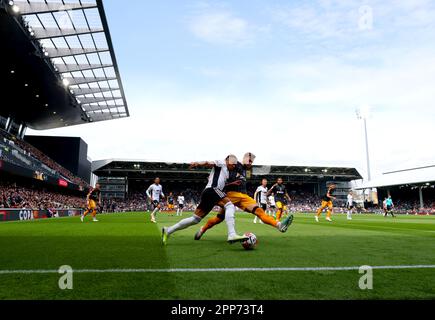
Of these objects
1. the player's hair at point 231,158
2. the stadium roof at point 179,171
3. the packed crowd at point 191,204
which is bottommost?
A: the packed crowd at point 191,204

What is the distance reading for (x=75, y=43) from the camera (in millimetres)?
25125

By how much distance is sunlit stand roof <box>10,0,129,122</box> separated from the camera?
20.4 m

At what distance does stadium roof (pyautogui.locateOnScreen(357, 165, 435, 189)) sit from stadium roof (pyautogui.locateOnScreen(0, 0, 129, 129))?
44.1 m

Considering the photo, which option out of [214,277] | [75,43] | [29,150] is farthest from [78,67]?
[214,277]

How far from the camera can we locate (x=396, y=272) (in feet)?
12.5

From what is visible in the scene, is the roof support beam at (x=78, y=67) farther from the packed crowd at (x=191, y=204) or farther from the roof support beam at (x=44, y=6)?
the packed crowd at (x=191, y=204)

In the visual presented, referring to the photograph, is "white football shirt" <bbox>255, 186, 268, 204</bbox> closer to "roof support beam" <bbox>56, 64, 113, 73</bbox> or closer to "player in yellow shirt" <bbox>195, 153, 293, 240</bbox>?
"player in yellow shirt" <bbox>195, 153, 293, 240</bbox>

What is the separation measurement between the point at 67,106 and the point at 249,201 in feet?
131

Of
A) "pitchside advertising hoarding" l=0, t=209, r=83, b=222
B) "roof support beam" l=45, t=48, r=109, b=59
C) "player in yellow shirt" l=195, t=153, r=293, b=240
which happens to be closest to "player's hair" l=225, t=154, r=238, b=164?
"player in yellow shirt" l=195, t=153, r=293, b=240

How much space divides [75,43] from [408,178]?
51706mm

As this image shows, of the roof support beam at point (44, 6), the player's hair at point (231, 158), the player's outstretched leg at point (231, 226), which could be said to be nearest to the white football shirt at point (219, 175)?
the player's hair at point (231, 158)

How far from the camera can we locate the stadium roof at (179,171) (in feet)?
204

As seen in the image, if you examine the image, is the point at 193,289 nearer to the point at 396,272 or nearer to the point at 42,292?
the point at 42,292
